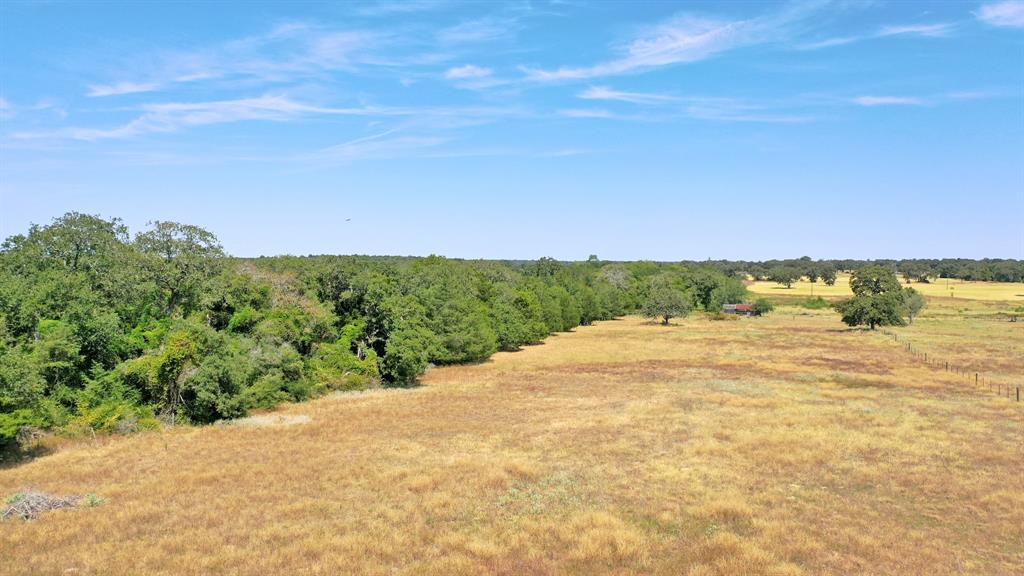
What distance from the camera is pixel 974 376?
54.9m

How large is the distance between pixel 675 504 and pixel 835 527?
519 centimetres

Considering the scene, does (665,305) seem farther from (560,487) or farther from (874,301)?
(560,487)

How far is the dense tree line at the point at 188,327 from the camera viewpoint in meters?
33.0

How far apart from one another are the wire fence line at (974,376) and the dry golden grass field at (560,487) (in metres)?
1.71

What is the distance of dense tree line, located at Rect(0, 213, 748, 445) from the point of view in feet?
108

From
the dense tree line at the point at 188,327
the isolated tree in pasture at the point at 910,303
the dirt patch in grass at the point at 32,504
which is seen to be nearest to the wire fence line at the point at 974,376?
the isolated tree in pasture at the point at 910,303

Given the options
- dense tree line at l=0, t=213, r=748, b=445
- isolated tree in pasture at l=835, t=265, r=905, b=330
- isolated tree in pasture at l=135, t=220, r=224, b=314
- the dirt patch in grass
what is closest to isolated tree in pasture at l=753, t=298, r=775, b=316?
isolated tree in pasture at l=835, t=265, r=905, b=330

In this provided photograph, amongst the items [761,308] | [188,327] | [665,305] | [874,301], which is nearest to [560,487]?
[188,327]

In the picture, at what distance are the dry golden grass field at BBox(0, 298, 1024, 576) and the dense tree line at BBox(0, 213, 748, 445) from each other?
2.91 metres

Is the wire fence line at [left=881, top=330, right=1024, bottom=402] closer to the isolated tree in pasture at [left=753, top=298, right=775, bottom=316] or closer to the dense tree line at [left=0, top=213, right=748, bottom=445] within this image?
the dense tree line at [left=0, top=213, right=748, bottom=445]

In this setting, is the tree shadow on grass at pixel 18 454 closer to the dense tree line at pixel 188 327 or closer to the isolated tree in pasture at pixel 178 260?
the dense tree line at pixel 188 327

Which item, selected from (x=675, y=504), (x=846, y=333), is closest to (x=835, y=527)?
(x=675, y=504)

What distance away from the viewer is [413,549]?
1873cm

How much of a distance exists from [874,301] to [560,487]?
8839 cm
